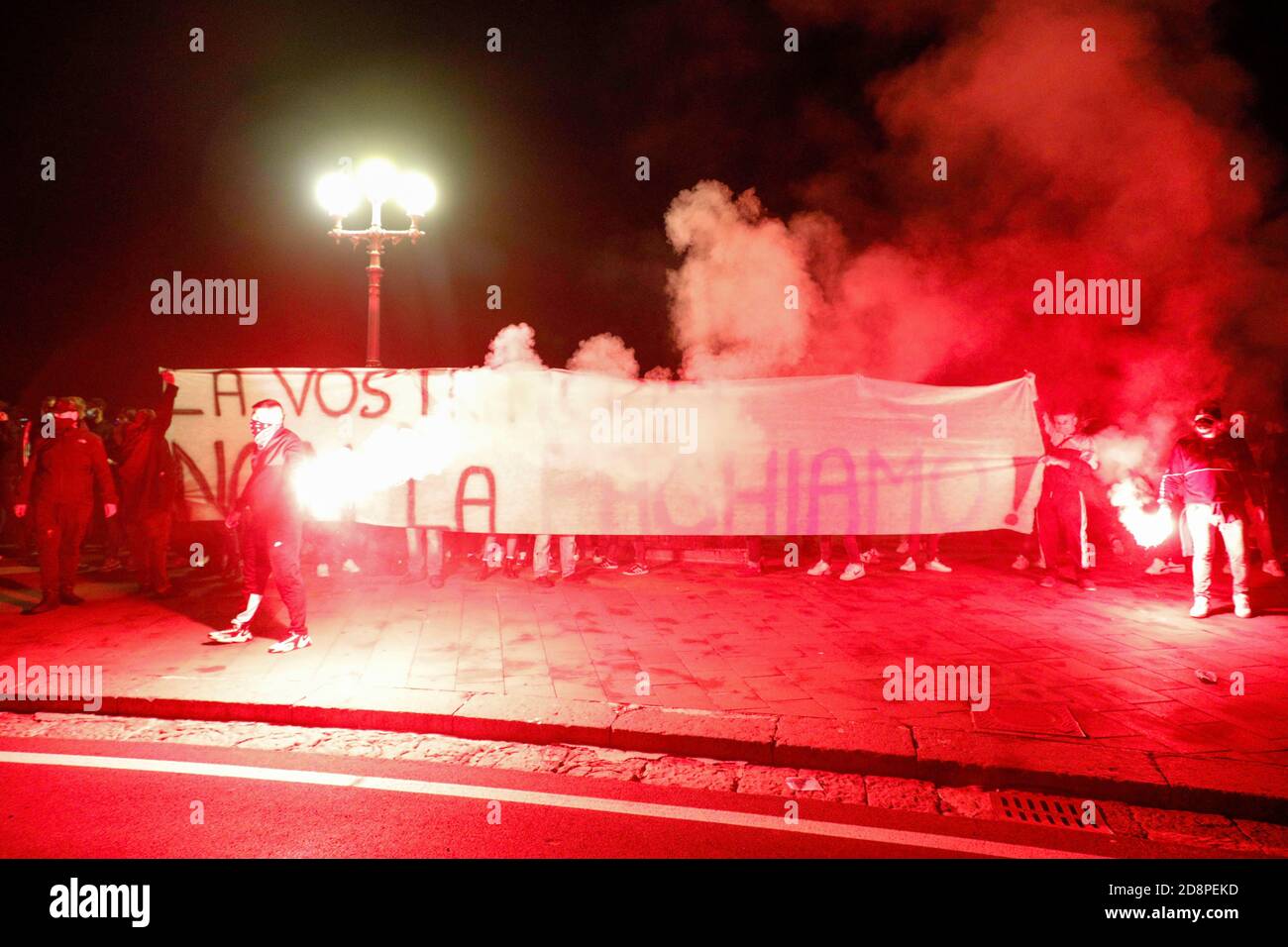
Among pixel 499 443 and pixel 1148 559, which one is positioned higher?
pixel 499 443

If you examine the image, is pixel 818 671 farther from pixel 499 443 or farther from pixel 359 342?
pixel 359 342

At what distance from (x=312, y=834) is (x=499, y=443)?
531 cm

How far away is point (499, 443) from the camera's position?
8180mm

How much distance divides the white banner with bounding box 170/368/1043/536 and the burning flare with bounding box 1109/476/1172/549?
2.28m

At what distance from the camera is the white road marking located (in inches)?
129

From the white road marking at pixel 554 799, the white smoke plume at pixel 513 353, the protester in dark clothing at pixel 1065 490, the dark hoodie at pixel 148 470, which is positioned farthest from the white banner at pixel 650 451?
the white road marking at pixel 554 799

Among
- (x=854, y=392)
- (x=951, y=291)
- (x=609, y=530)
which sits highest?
(x=951, y=291)

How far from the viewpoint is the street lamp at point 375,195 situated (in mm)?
9555
